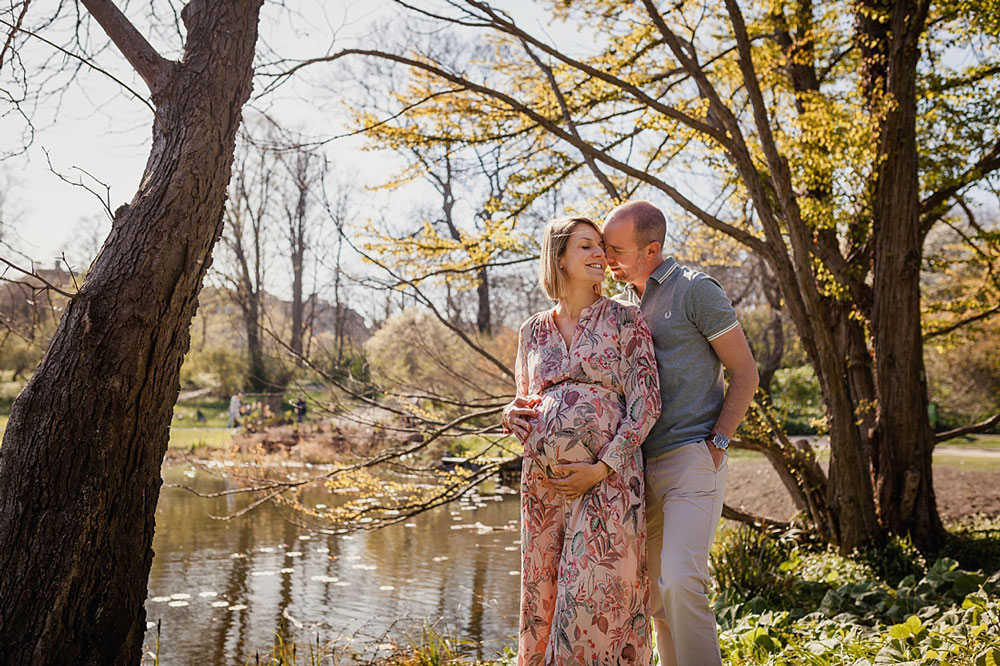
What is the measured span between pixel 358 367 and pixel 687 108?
340cm

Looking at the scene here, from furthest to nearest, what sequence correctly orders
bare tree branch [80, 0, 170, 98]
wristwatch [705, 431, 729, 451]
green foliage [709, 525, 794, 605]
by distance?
1. green foliage [709, 525, 794, 605]
2. bare tree branch [80, 0, 170, 98]
3. wristwatch [705, 431, 729, 451]

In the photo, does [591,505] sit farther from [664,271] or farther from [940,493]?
[940,493]

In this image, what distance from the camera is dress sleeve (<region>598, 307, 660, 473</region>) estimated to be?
2.36m

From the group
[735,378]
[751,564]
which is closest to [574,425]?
[735,378]

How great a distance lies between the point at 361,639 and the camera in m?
5.24

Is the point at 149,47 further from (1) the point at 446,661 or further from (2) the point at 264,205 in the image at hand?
(2) the point at 264,205

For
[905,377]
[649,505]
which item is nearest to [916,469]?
[905,377]

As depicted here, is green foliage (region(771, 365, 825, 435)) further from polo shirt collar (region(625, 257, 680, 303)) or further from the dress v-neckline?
the dress v-neckline

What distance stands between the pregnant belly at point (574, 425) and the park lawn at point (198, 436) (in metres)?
13.2

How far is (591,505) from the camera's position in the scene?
93.2 inches

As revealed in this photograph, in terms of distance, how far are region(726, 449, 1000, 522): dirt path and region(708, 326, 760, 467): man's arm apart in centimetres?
604

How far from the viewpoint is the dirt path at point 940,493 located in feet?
26.4

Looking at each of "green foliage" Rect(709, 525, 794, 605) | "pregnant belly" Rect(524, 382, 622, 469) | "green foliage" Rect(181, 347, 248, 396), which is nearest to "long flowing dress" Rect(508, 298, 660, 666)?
"pregnant belly" Rect(524, 382, 622, 469)

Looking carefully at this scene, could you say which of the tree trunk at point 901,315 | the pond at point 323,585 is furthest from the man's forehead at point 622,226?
the tree trunk at point 901,315
